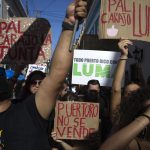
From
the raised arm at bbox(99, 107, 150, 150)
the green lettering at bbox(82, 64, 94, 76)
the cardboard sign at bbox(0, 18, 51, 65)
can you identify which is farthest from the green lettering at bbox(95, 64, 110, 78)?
the raised arm at bbox(99, 107, 150, 150)

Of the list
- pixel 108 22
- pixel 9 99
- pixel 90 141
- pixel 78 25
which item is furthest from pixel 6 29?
pixel 78 25

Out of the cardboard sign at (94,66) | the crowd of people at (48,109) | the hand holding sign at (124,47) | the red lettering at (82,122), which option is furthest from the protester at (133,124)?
the cardboard sign at (94,66)

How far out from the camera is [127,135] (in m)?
2.19

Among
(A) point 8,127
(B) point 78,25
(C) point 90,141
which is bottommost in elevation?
(C) point 90,141

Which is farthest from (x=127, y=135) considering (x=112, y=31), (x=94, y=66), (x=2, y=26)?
(x=94, y=66)

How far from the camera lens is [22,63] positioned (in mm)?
5156

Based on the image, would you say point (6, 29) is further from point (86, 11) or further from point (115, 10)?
point (86, 11)

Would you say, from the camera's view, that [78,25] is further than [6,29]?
No

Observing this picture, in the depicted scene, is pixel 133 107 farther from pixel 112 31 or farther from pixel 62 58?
pixel 112 31

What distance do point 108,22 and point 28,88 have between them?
1.28 m

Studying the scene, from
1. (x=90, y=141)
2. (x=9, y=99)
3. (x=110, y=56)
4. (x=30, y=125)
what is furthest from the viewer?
(x=110, y=56)

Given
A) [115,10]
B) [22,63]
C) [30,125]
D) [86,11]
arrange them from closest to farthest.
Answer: [86,11] → [30,125] → [115,10] → [22,63]

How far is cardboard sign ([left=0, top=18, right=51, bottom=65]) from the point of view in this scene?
505cm

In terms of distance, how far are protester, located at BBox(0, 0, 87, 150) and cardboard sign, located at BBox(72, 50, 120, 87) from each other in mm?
4388
